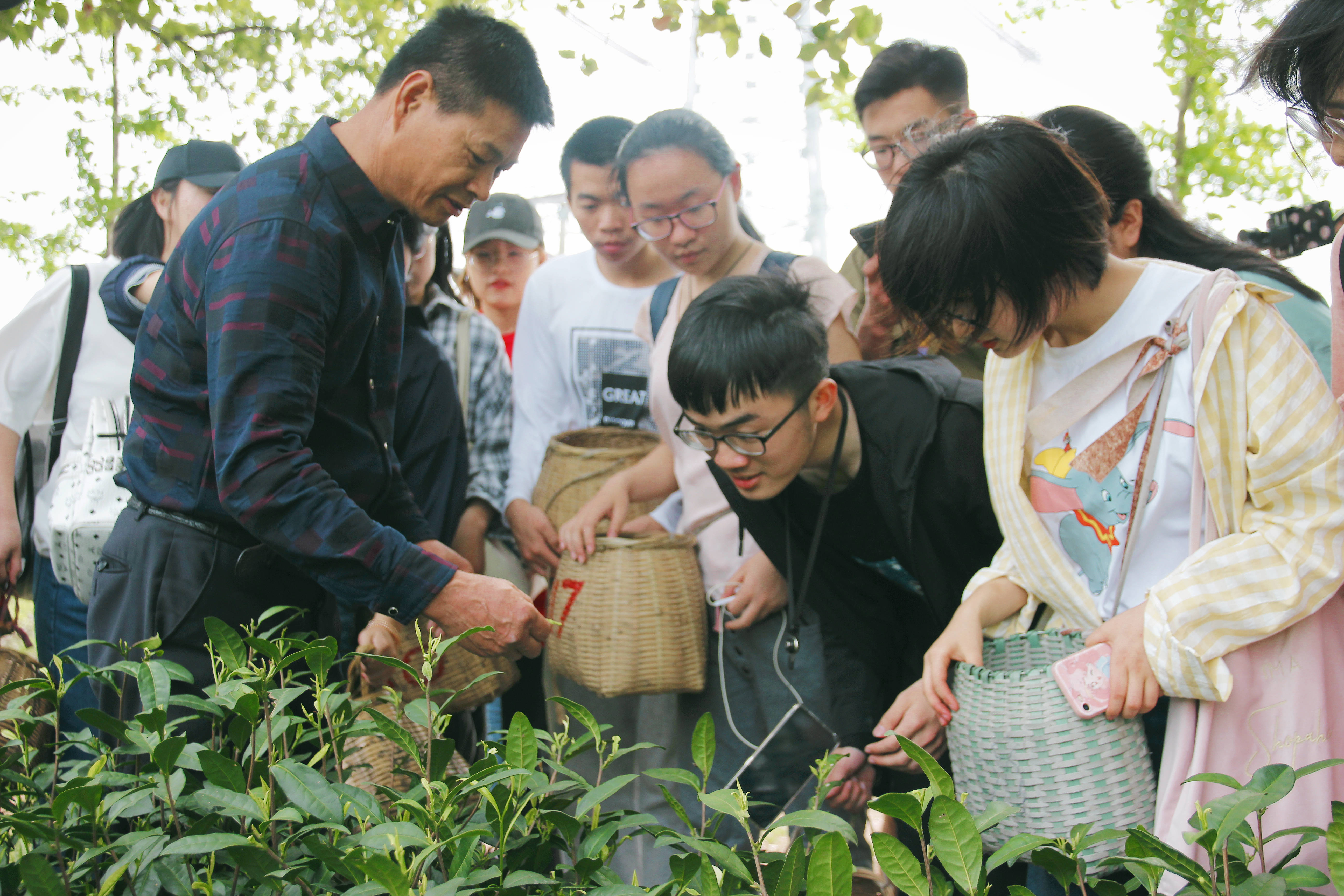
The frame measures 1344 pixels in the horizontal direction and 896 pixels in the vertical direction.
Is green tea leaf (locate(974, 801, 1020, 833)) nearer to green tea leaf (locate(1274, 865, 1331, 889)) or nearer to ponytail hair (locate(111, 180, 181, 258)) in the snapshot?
green tea leaf (locate(1274, 865, 1331, 889))

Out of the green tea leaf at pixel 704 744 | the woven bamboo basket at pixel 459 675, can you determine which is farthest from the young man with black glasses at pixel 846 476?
the green tea leaf at pixel 704 744

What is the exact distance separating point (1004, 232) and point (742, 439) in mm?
784

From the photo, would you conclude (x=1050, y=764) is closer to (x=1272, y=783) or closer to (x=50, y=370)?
(x=1272, y=783)

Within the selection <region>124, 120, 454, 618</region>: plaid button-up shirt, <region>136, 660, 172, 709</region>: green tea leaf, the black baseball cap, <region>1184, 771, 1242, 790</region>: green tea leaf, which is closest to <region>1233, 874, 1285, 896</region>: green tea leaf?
<region>1184, 771, 1242, 790</region>: green tea leaf

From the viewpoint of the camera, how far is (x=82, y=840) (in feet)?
3.42

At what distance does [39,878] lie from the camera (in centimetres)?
91

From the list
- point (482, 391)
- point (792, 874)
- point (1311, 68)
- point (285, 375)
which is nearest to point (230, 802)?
point (792, 874)

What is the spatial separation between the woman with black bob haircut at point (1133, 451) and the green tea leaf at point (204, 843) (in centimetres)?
121

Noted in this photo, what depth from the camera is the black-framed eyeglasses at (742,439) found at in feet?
7.43

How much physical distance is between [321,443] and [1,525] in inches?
41.4

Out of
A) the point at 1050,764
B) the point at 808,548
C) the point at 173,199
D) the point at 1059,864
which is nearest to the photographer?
the point at 1059,864

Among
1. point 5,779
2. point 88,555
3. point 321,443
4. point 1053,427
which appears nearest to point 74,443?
point 88,555

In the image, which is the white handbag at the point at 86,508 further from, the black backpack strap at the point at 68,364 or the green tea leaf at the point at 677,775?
the green tea leaf at the point at 677,775

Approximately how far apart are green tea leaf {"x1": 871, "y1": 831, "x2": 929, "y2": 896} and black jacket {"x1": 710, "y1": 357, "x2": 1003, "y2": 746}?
4.43 ft
